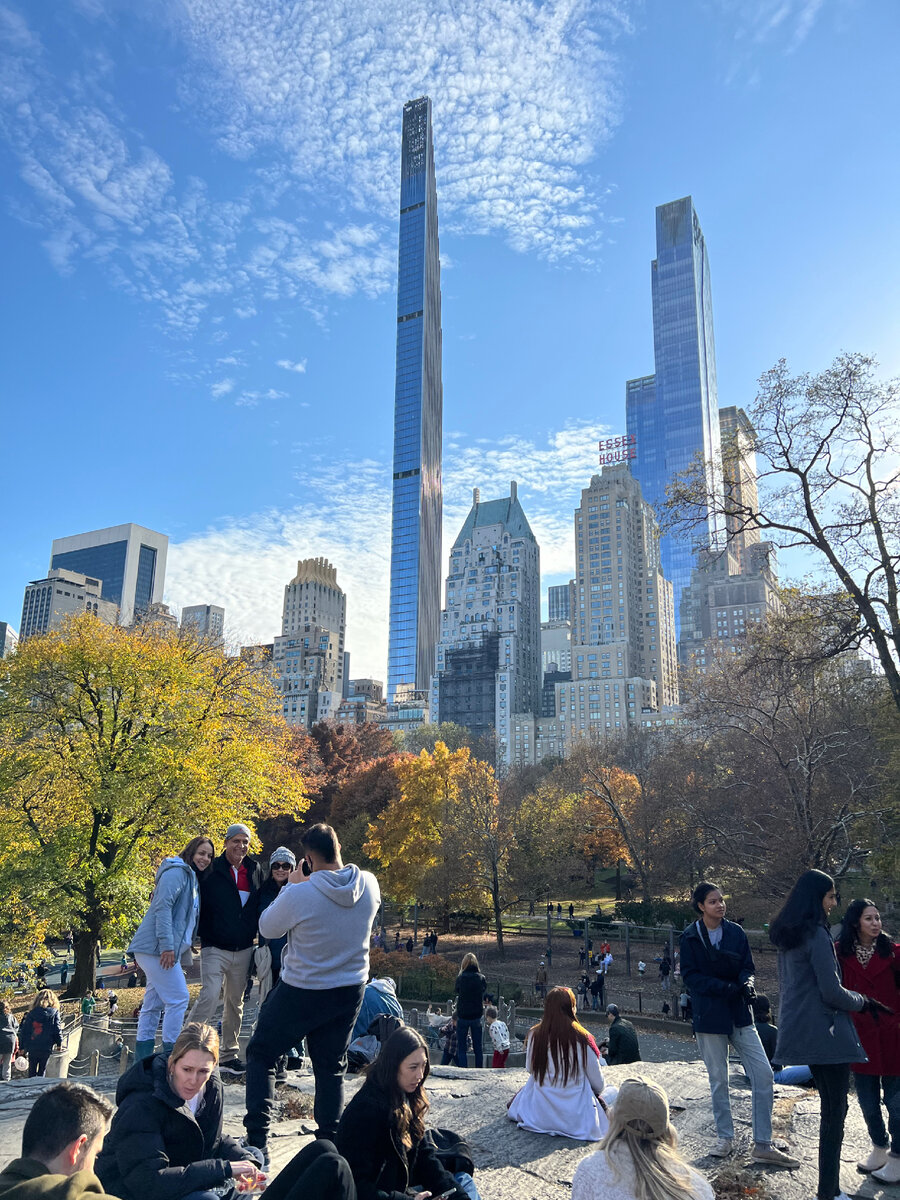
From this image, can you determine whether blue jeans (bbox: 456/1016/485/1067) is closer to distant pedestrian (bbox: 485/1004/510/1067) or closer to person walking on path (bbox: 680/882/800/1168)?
distant pedestrian (bbox: 485/1004/510/1067)

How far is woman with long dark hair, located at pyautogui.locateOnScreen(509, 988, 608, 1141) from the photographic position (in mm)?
5652

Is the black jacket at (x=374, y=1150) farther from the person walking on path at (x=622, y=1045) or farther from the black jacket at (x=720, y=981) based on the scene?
the person walking on path at (x=622, y=1045)

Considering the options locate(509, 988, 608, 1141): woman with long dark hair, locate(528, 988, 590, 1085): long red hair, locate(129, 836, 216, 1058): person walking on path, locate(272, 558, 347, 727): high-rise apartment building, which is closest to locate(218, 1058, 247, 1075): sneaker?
locate(129, 836, 216, 1058): person walking on path

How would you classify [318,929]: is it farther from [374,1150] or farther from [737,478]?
[737,478]

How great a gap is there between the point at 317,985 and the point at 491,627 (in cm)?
14621

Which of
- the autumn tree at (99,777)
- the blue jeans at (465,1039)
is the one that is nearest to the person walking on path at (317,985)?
the blue jeans at (465,1039)

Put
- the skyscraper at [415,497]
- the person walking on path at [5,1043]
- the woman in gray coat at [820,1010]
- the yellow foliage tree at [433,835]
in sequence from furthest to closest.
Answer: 1. the skyscraper at [415,497]
2. the yellow foliage tree at [433,835]
3. the person walking on path at [5,1043]
4. the woman in gray coat at [820,1010]

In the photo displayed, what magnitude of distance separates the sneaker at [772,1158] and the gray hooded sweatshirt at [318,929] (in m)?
2.98

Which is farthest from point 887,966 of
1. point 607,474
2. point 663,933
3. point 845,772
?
point 607,474

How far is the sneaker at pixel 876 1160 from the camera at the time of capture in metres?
5.07

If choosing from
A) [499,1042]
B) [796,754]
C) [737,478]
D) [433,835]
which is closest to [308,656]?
[433,835]

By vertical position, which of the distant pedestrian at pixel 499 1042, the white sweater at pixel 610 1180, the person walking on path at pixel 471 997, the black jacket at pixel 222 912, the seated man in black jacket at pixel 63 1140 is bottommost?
the distant pedestrian at pixel 499 1042

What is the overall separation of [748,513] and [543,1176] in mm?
16032

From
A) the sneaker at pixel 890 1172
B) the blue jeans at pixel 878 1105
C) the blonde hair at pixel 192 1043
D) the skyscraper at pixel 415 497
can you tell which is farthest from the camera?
the skyscraper at pixel 415 497
